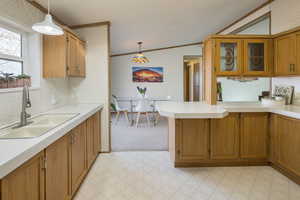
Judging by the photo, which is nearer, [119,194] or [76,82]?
[119,194]

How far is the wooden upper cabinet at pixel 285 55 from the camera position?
2641 mm

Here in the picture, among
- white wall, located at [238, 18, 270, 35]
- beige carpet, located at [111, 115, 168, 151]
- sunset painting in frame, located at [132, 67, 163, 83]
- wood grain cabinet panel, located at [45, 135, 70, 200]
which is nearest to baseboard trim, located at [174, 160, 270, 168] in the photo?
beige carpet, located at [111, 115, 168, 151]

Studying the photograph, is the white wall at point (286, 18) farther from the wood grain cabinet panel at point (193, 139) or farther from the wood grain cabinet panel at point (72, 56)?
the wood grain cabinet panel at point (72, 56)

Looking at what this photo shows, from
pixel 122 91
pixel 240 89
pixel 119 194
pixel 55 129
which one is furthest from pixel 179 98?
pixel 55 129

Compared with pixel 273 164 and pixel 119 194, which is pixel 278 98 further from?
pixel 119 194

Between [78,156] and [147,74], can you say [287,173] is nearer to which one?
[78,156]

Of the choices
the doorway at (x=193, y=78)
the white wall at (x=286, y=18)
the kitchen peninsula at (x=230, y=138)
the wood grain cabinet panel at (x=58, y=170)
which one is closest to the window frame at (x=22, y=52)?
the wood grain cabinet panel at (x=58, y=170)

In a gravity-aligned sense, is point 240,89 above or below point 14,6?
below

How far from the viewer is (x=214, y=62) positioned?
2.97 metres

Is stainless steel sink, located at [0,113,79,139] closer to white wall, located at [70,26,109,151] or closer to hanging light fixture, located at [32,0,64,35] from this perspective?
hanging light fixture, located at [32,0,64,35]

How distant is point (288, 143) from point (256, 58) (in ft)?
4.54

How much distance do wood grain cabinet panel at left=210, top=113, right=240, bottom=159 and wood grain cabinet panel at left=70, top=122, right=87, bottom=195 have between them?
5.88ft

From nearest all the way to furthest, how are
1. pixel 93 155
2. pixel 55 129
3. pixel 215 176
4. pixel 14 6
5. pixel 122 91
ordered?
pixel 55 129 → pixel 14 6 → pixel 215 176 → pixel 93 155 → pixel 122 91

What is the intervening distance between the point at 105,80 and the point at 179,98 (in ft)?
16.4
